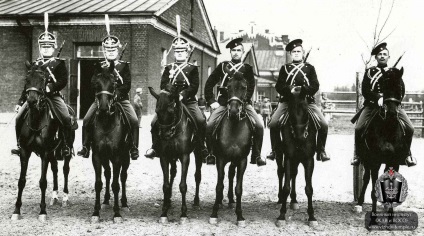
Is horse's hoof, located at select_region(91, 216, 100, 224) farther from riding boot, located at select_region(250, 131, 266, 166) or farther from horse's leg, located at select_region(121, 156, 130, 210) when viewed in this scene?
riding boot, located at select_region(250, 131, 266, 166)

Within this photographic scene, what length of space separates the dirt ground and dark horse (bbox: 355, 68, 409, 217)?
1.12 m

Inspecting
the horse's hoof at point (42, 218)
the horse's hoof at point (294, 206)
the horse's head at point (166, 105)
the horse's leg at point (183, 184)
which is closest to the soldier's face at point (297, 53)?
the horse's head at point (166, 105)

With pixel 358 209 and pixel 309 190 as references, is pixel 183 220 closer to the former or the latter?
pixel 309 190

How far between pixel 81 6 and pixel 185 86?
1597 centimetres

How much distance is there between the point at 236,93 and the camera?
745 centimetres

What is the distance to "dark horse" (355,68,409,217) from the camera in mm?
7258

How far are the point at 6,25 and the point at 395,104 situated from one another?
66.4ft

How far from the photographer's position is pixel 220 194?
793 centimetres

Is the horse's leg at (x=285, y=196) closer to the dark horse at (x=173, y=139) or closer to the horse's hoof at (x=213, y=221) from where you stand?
the horse's hoof at (x=213, y=221)

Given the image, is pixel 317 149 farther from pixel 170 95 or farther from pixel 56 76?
pixel 56 76

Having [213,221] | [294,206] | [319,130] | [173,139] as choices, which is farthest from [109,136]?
[294,206]

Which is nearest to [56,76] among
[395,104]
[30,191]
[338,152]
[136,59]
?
[30,191]

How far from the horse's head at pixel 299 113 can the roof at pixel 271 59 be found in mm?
52649

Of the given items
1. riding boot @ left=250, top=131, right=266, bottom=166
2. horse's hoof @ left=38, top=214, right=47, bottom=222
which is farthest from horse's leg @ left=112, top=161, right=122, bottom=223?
riding boot @ left=250, top=131, right=266, bottom=166
